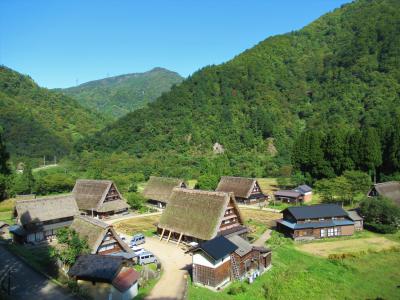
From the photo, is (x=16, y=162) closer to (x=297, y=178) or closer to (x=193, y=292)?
(x=297, y=178)

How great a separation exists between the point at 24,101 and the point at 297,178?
11455 cm

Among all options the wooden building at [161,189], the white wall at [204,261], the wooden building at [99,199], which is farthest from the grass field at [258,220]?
the wooden building at [99,199]

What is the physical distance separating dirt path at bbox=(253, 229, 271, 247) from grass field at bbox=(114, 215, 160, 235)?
1101 centimetres

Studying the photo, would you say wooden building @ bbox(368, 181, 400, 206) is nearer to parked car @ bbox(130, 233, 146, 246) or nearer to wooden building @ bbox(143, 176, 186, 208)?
wooden building @ bbox(143, 176, 186, 208)

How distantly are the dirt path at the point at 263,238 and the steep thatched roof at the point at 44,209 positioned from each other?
58.9ft

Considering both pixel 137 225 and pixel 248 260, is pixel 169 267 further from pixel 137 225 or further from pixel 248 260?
pixel 137 225

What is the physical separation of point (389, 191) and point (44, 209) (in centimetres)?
3675

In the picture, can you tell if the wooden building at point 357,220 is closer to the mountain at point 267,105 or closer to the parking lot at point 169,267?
the parking lot at point 169,267

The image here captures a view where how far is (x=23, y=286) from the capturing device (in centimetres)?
2166

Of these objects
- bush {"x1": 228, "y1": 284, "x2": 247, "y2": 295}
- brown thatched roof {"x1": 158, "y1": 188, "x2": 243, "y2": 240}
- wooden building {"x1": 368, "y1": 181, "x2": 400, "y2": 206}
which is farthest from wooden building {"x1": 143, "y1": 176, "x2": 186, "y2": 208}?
bush {"x1": 228, "y1": 284, "x2": 247, "y2": 295}

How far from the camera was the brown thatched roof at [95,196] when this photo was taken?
42.6 metres

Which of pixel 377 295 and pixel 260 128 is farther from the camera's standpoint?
pixel 260 128

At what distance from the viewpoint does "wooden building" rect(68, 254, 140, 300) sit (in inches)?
779

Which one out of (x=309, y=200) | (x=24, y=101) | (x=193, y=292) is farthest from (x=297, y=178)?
(x=24, y=101)
